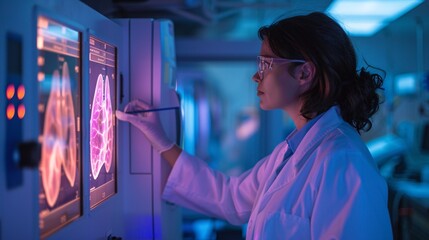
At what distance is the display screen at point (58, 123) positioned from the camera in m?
0.92

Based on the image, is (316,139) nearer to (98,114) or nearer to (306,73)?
(306,73)

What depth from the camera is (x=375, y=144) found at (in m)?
4.96

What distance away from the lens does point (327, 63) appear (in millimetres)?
1435

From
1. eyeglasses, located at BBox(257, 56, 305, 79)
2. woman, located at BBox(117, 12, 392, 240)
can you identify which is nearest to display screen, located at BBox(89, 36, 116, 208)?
woman, located at BBox(117, 12, 392, 240)

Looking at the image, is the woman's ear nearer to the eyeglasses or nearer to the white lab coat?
the eyeglasses

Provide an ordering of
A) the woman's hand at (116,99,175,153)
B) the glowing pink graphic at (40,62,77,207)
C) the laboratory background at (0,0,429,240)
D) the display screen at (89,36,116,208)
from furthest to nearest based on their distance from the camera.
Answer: the woman's hand at (116,99,175,153)
the display screen at (89,36,116,208)
the glowing pink graphic at (40,62,77,207)
the laboratory background at (0,0,429,240)

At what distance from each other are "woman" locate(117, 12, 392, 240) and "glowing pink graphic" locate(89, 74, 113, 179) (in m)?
0.11

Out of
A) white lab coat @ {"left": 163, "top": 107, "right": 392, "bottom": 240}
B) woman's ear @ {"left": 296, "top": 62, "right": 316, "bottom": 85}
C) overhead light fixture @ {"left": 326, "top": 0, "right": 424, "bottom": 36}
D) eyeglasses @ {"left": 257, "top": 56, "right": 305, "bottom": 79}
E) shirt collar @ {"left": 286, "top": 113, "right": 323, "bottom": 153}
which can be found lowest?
white lab coat @ {"left": 163, "top": 107, "right": 392, "bottom": 240}

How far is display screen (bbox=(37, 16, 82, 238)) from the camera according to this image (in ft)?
3.03

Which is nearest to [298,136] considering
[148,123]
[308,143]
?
[308,143]

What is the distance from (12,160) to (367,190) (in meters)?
0.94

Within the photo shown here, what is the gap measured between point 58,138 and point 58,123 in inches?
1.4

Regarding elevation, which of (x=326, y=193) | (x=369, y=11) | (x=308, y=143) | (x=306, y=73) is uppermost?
(x=369, y=11)

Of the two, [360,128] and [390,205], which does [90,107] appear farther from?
[390,205]
